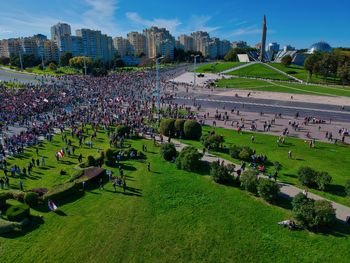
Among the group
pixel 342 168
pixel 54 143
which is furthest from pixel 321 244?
pixel 54 143

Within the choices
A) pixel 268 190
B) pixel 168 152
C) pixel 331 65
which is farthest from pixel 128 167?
pixel 331 65

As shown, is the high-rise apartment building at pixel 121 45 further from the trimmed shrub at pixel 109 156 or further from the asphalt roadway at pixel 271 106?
the trimmed shrub at pixel 109 156

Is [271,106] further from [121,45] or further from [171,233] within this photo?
[121,45]

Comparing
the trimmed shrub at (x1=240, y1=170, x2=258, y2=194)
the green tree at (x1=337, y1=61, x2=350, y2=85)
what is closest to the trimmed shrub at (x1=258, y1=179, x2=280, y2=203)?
the trimmed shrub at (x1=240, y1=170, x2=258, y2=194)

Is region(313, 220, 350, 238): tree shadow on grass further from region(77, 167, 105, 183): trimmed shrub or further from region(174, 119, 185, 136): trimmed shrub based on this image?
region(174, 119, 185, 136): trimmed shrub

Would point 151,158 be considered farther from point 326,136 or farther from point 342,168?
point 326,136
